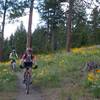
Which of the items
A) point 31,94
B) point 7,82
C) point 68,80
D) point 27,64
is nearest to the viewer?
point 31,94

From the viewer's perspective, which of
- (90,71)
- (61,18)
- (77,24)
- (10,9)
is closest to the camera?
(90,71)

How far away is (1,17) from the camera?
5084cm

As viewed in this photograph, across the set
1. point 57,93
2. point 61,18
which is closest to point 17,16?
point 61,18

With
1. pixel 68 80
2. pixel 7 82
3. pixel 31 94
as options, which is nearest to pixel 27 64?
pixel 31 94

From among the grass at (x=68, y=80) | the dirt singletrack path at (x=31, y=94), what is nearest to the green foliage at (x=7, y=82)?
the dirt singletrack path at (x=31, y=94)

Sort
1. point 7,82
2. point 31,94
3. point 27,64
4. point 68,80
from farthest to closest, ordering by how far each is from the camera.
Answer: point 7,82
point 68,80
point 27,64
point 31,94

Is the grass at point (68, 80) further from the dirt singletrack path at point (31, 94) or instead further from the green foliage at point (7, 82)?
the green foliage at point (7, 82)

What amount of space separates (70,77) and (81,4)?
1729cm

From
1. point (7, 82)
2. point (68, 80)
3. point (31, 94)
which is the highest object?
point (68, 80)

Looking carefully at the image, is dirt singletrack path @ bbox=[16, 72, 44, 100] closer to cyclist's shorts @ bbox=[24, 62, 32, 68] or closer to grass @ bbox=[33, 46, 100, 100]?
grass @ bbox=[33, 46, 100, 100]

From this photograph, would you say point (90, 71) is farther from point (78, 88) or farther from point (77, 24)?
point (77, 24)

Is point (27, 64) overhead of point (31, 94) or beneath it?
overhead

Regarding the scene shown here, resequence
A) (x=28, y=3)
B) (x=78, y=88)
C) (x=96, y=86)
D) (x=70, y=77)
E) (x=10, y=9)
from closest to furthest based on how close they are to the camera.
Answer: (x=96, y=86)
(x=78, y=88)
(x=70, y=77)
(x=28, y=3)
(x=10, y=9)

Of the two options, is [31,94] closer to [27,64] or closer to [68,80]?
[27,64]
